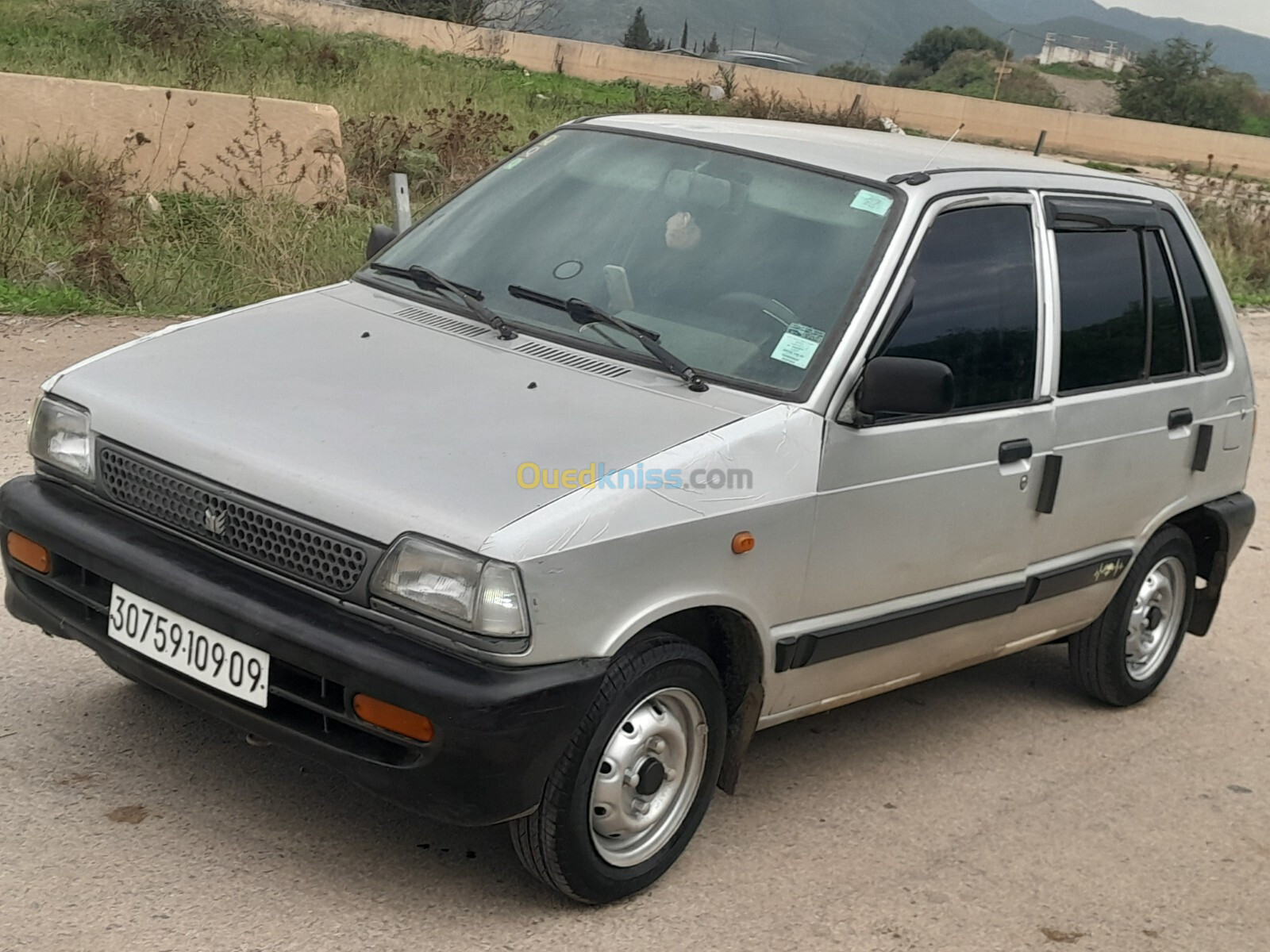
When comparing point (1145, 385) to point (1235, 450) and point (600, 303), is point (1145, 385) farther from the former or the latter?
point (600, 303)

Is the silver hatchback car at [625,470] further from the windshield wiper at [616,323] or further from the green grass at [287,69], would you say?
the green grass at [287,69]

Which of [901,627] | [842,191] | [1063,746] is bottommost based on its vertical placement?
[1063,746]

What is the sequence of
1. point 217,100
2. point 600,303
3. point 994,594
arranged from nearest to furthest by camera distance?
point 600,303, point 994,594, point 217,100

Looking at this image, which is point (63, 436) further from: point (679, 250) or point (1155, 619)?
point (1155, 619)

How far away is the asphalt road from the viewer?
351 centimetres

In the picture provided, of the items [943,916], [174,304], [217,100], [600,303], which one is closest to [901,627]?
[943,916]

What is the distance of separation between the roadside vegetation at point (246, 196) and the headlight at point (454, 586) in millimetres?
5064

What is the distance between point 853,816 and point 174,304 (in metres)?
6.97

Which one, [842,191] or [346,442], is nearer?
[346,442]

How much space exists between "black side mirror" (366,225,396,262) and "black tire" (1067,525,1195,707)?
9.29ft

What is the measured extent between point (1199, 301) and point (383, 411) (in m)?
3.36

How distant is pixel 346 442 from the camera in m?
3.54

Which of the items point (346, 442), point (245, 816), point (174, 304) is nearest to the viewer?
point (346, 442)

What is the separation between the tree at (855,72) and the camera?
77250 millimetres
